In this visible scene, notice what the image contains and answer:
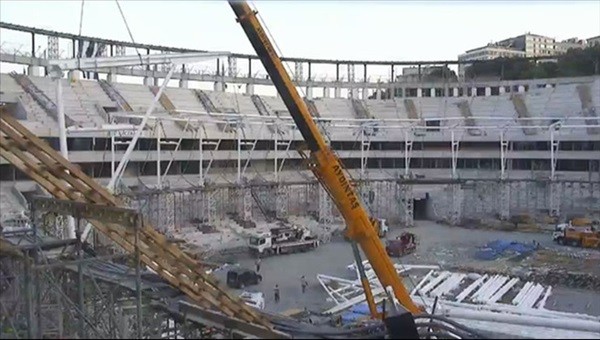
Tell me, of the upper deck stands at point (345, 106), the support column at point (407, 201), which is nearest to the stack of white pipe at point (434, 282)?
the support column at point (407, 201)

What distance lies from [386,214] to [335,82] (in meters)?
15.7

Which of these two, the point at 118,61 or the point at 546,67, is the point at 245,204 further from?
the point at 546,67

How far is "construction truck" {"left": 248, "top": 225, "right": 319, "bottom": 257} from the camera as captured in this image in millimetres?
22969

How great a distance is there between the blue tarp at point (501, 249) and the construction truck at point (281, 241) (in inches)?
252

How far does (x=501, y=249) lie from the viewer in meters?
23.4

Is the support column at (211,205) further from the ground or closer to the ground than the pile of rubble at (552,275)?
further from the ground

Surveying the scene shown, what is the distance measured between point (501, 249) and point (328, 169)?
13.8m

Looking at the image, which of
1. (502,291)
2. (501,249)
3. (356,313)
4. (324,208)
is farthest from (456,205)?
(356,313)

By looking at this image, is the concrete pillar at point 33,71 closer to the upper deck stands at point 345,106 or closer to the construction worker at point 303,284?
the upper deck stands at point 345,106

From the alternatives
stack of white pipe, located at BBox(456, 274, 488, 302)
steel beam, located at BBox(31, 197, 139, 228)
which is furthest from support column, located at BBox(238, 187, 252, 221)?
steel beam, located at BBox(31, 197, 139, 228)

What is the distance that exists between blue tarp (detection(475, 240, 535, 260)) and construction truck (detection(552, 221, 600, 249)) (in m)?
1.46

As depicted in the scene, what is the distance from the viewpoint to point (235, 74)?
41.7 metres

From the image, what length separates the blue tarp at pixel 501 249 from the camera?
2257 centimetres

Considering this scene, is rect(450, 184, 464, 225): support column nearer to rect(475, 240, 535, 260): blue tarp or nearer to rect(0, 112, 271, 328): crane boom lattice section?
rect(475, 240, 535, 260): blue tarp
